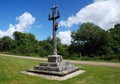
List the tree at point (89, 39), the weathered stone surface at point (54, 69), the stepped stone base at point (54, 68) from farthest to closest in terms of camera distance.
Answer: the tree at point (89, 39), the stepped stone base at point (54, 68), the weathered stone surface at point (54, 69)

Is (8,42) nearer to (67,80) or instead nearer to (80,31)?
(80,31)

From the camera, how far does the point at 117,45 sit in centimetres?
3912

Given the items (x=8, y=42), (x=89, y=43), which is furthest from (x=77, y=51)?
(x=8, y=42)

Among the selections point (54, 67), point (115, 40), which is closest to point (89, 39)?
point (115, 40)

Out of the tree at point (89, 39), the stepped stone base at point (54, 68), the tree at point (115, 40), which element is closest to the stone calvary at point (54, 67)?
the stepped stone base at point (54, 68)

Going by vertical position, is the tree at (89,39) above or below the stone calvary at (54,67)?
above

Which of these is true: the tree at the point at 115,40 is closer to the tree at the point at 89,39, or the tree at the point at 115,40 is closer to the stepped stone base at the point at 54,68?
the tree at the point at 89,39

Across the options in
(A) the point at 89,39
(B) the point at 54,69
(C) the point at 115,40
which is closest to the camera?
(B) the point at 54,69

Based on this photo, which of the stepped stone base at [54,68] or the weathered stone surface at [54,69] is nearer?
the weathered stone surface at [54,69]

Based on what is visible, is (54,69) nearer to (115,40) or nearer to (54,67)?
(54,67)

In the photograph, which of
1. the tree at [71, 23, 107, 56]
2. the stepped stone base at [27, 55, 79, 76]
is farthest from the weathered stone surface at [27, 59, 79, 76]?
the tree at [71, 23, 107, 56]

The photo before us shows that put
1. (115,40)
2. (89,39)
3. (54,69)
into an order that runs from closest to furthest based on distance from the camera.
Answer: (54,69) < (115,40) < (89,39)

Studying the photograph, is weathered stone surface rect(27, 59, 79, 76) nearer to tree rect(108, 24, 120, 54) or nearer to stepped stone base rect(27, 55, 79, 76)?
stepped stone base rect(27, 55, 79, 76)

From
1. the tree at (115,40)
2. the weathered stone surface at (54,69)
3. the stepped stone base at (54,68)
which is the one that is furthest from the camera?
the tree at (115,40)
